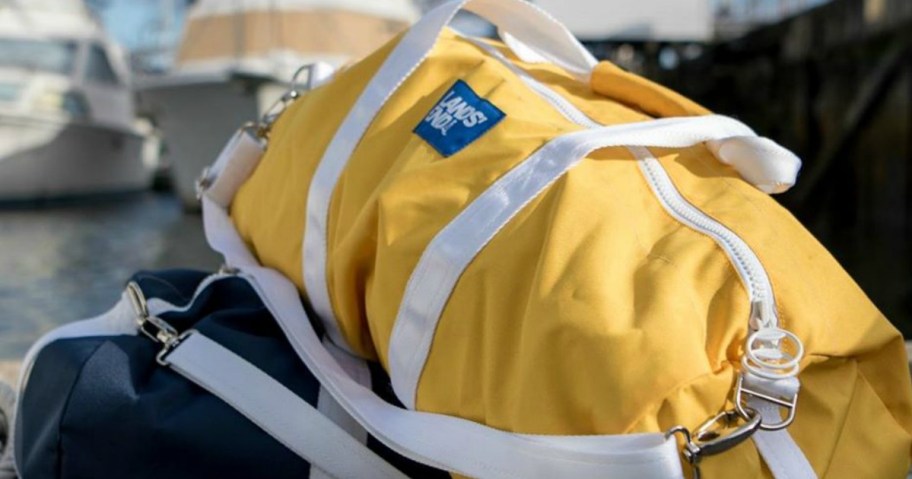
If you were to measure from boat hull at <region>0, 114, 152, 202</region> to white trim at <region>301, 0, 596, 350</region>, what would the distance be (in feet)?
42.0

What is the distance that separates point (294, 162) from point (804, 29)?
11915mm

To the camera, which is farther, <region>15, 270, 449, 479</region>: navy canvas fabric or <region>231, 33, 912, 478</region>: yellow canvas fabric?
<region>15, 270, 449, 479</region>: navy canvas fabric

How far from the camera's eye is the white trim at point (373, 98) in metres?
1.36

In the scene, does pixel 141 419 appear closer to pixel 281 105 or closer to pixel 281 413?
pixel 281 413

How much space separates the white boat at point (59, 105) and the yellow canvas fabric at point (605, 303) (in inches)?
511

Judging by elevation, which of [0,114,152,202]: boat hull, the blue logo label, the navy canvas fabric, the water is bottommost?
[0,114,152,202]: boat hull

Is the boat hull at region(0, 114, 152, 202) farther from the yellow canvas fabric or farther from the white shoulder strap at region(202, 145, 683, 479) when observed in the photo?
the yellow canvas fabric

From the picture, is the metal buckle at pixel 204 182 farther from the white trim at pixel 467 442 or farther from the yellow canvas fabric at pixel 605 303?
the yellow canvas fabric at pixel 605 303

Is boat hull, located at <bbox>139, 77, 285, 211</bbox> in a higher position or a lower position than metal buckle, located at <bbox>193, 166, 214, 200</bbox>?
lower

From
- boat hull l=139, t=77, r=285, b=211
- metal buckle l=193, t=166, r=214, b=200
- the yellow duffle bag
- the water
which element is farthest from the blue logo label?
boat hull l=139, t=77, r=285, b=211

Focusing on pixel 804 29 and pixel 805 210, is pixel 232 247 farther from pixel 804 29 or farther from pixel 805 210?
pixel 804 29

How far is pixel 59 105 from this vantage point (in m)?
13.8

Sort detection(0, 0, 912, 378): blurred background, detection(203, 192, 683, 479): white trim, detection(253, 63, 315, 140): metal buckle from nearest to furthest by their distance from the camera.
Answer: detection(203, 192, 683, 479): white trim < detection(253, 63, 315, 140): metal buckle < detection(0, 0, 912, 378): blurred background

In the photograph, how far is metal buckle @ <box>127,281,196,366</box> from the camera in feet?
4.15
